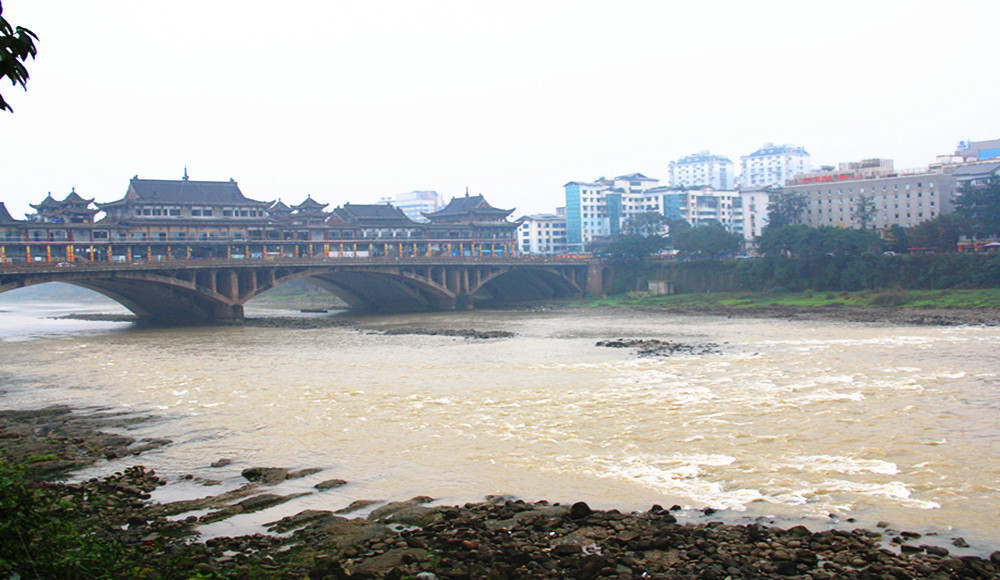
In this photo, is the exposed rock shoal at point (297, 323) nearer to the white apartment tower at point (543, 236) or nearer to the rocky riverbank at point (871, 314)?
the rocky riverbank at point (871, 314)

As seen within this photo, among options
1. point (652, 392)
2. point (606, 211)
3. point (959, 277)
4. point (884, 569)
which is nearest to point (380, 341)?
point (652, 392)

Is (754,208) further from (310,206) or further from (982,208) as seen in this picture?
(310,206)

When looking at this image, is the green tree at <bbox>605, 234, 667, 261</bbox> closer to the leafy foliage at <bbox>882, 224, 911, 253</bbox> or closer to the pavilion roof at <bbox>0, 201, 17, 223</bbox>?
the leafy foliage at <bbox>882, 224, 911, 253</bbox>

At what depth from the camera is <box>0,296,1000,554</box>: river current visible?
45.5ft

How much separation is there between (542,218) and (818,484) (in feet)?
357

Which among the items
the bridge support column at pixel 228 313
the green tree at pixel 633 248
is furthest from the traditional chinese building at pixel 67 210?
the green tree at pixel 633 248

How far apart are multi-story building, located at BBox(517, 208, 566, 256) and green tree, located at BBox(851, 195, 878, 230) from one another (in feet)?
144

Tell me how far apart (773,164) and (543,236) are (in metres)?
82.4

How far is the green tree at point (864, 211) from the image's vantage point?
2911 inches

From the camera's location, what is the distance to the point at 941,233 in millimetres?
59688

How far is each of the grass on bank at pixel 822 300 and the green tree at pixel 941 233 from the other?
8061 millimetres

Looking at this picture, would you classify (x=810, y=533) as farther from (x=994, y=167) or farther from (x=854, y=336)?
(x=994, y=167)

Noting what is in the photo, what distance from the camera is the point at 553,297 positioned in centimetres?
7688

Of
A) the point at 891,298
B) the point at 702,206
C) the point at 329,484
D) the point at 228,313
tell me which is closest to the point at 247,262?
the point at 228,313
